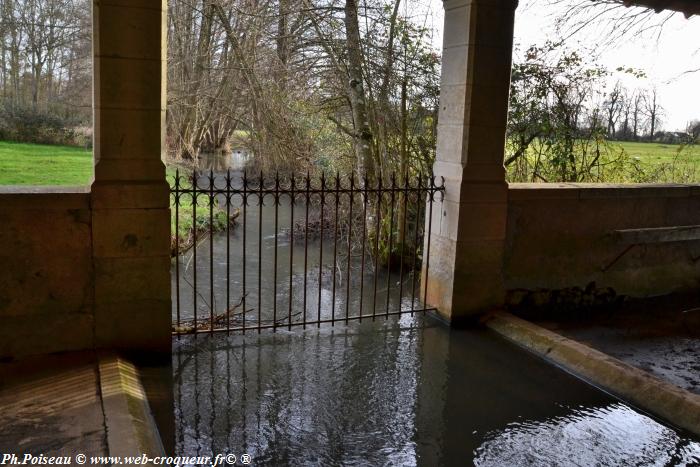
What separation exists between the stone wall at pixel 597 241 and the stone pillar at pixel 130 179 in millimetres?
3388

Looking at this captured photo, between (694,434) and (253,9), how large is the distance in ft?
26.3

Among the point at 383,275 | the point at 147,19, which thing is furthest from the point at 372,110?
the point at 147,19

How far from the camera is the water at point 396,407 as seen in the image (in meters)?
3.46

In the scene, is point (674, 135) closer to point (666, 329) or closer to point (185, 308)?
point (666, 329)

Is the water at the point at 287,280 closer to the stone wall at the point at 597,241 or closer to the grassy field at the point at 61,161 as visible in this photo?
the stone wall at the point at 597,241

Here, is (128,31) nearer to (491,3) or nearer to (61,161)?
(491,3)

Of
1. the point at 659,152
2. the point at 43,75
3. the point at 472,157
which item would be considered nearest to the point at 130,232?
the point at 472,157

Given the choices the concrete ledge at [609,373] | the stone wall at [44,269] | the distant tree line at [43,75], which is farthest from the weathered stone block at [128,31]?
the distant tree line at [43,75]

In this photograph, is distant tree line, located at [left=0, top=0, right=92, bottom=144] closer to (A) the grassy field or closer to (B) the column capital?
(A) the grassy field

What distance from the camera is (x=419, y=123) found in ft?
27.3

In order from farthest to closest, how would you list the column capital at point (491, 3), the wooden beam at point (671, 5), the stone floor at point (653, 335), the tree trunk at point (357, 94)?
the tree trunk at point (357, 94) → the wooden beam at point (671, 5) → the column capital at point (491, 3) → the stone floor at point (653, 335)

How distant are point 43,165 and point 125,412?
11.7 metres

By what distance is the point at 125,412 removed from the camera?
11.1ft

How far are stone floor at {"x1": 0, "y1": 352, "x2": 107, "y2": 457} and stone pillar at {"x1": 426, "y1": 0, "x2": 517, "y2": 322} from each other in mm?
3309
